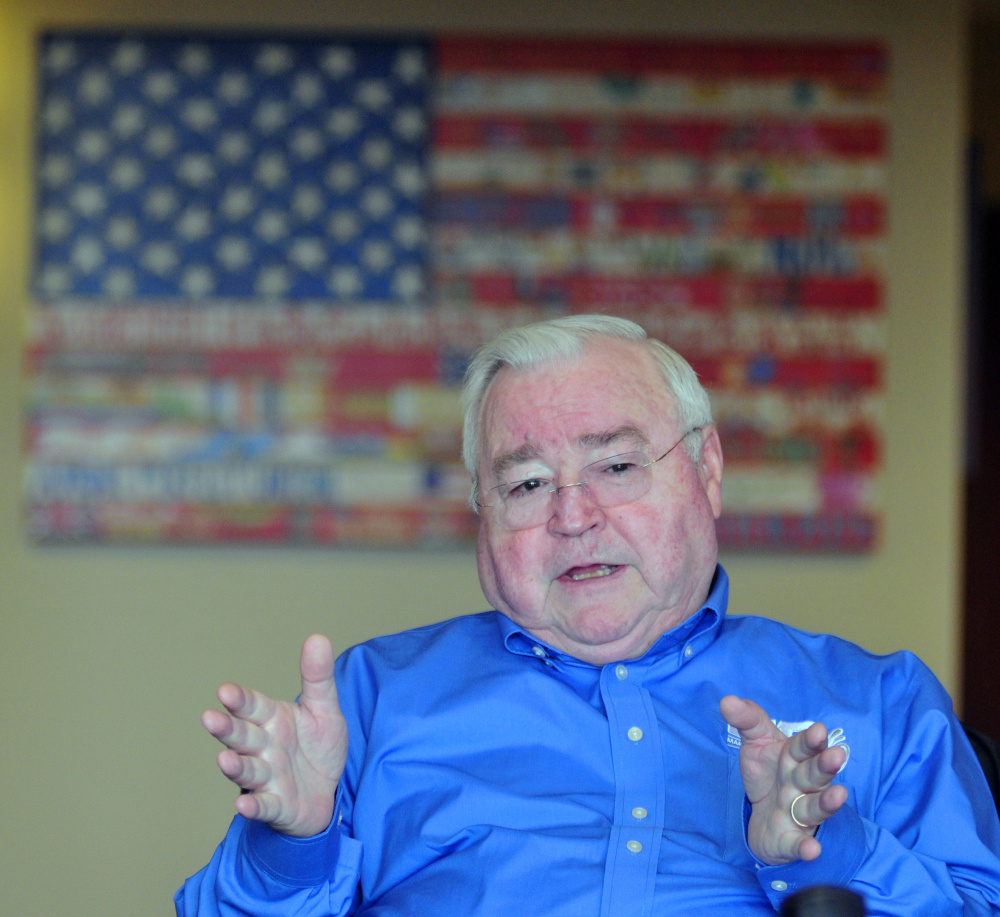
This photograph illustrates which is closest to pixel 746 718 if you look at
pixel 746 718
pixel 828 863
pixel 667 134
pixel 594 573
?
pixel 746 718

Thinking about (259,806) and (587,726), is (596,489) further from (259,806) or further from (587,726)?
(259,806)

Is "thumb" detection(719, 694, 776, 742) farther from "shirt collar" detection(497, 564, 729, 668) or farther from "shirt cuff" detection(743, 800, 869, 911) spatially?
"shirt collar" detection(497, 564, 729, 668)

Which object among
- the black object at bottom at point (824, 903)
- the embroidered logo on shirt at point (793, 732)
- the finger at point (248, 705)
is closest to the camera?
the black object at bottom at point (824, 903)

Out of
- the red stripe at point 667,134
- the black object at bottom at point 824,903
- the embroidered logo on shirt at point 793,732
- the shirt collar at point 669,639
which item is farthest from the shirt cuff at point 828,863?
the red stripe at point 667,134

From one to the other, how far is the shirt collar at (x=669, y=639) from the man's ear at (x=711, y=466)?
17 centimetres

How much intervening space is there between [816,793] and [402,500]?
6.92 feet

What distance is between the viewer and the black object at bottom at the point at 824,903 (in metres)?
0.73

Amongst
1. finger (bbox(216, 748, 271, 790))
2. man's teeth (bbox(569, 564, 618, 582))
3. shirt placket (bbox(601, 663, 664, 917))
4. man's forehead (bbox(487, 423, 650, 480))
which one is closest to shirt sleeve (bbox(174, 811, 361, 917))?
finger (bbox(216, 748, 271, 790))

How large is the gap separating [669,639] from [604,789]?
247 mm

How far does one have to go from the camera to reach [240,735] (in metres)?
1.22

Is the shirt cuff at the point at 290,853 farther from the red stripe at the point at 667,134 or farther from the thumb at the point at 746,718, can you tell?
the red stripe at the point at 667,134

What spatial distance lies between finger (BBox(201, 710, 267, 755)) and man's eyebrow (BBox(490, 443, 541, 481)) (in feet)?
2.06

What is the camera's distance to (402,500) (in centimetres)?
316

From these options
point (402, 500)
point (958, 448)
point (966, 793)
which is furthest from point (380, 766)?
point (958, 448)
